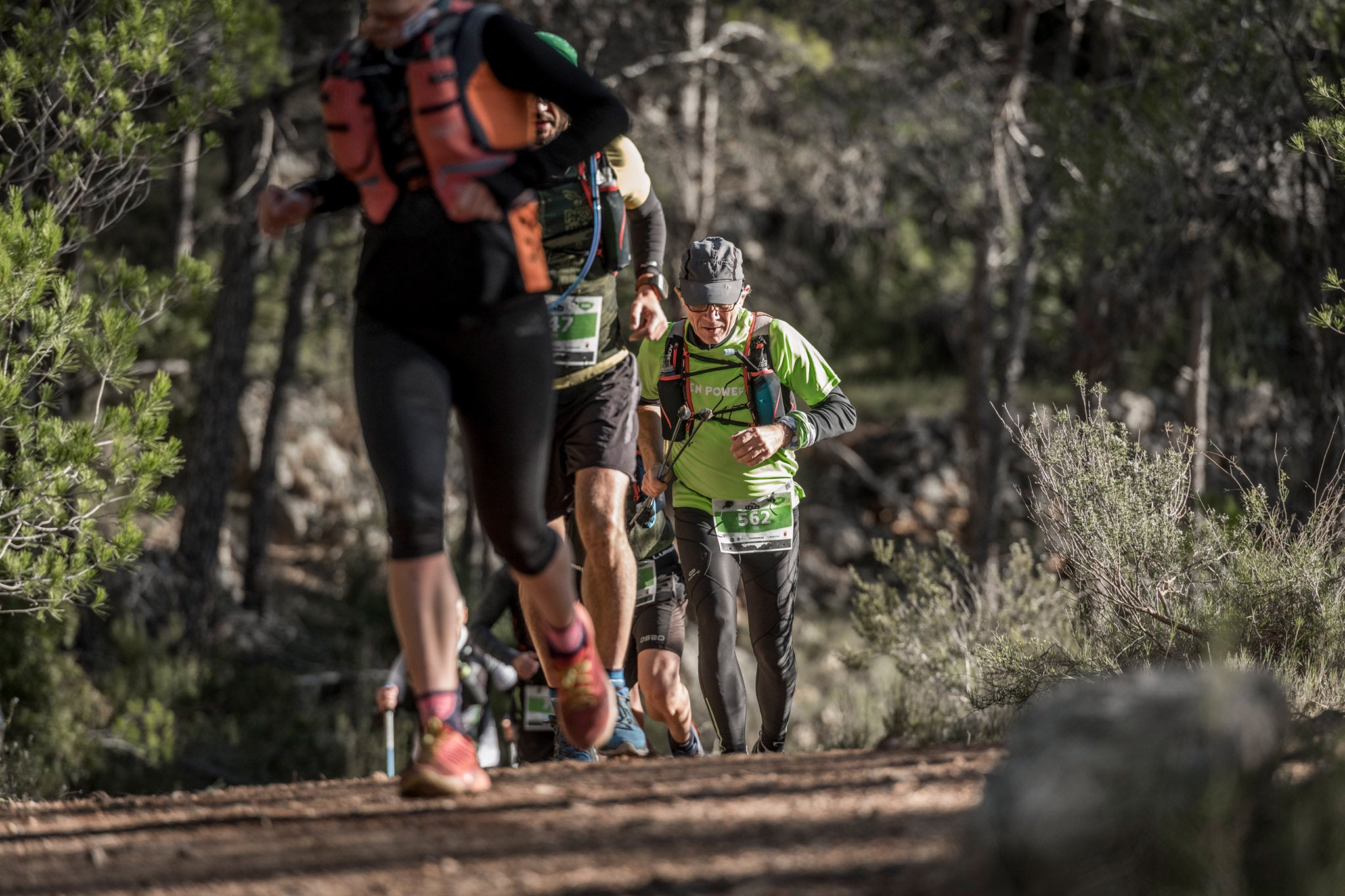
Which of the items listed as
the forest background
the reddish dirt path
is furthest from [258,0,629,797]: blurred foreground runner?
the forest background

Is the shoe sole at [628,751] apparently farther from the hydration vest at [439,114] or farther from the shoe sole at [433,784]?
the hydration vest at [439,114]

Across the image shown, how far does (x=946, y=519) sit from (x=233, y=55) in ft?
40.6

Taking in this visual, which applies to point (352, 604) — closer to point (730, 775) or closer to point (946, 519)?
point (946, 519)

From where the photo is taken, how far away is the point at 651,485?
5445mm

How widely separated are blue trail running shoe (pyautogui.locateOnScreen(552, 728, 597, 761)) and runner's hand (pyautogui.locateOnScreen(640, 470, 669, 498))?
42.2 inches

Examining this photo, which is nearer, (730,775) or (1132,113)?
(730,775)

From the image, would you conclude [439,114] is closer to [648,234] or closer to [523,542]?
[523,542]

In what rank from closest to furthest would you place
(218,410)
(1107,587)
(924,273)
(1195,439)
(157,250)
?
(1107,587) < (1195,439) < (218,410) < (157,250) < (924,273)

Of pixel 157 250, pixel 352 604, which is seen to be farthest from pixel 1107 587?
pixel 157 250

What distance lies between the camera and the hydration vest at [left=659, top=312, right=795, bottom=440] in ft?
17.4

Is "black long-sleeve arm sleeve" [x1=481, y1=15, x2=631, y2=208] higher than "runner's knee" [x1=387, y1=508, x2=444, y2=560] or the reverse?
higher

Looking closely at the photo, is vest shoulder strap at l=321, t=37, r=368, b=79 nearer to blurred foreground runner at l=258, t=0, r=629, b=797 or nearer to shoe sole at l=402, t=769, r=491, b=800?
blurred foreground runner at l=258, t=0, r=629, b=797

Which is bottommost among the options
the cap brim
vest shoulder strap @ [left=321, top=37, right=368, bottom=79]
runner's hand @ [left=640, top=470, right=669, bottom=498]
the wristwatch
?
runner's hand @ [left=640, top=470, right=669, bottom=498]

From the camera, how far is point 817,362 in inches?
217
